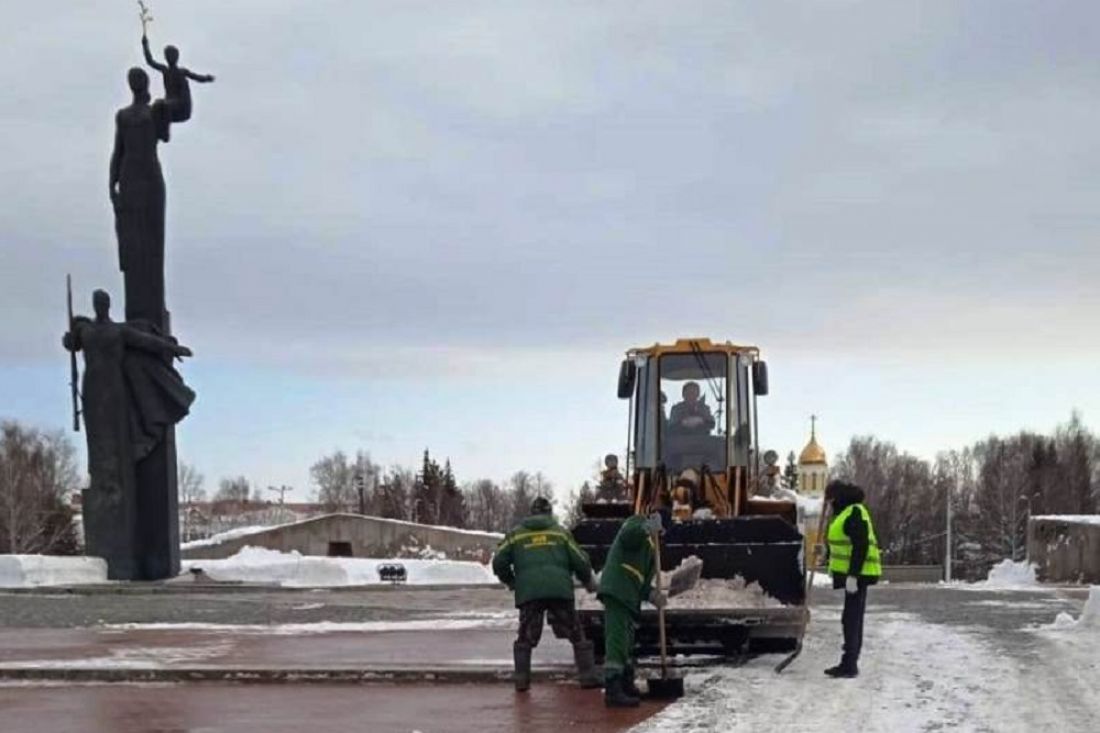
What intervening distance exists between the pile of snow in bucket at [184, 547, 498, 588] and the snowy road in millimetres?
20678

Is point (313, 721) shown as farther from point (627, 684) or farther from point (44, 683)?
point (44, 683)

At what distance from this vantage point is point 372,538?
51.3m

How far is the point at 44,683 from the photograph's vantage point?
12.3m

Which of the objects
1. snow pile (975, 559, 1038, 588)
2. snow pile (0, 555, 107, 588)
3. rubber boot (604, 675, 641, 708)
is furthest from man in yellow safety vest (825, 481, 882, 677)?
snow pile (975, 559, 1038, 588)

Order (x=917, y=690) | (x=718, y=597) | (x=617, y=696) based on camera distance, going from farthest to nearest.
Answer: (x=718, y=597), (x=917, y=690), (x=617, y=696)

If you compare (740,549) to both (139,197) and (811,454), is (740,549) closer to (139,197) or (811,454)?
(139,197)

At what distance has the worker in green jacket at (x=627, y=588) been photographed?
34.3 feet

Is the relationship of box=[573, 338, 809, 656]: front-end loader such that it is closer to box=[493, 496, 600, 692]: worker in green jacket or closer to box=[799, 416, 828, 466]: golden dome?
box=[493, 496, 600, 692]: worker in green jacket

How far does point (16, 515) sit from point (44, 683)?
70.4 metres

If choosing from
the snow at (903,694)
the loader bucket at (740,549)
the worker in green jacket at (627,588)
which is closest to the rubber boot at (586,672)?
the worker in green jacket at (627,588)

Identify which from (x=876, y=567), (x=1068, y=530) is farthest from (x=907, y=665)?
(x=1068, y=530)

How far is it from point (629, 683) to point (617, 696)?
238 mm

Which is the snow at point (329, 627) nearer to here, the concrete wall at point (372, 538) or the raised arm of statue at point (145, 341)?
the raised arm of statue at point (145, 341)

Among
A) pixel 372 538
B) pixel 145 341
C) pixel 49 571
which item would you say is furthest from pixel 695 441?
pixel 372 538
